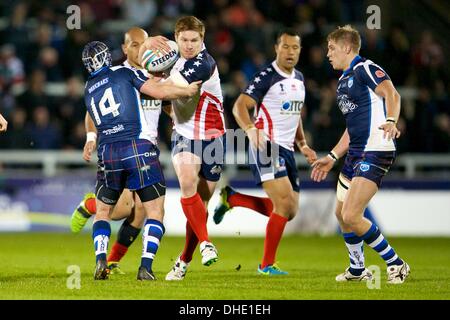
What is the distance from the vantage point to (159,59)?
32.1 ft

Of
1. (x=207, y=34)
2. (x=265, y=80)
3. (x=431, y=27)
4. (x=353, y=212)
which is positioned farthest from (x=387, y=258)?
(x=431, y=27)

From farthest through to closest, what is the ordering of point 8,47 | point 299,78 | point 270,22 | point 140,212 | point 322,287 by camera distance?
Answer: 1. point 270,22
2. point 8,47
3. point 299,78
4. point 140,212
5. point 322,287

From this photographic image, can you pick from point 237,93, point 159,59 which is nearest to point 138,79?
point 159,59

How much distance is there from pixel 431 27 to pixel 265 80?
1179cm

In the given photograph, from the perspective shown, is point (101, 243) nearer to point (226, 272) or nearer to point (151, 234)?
point (151, 234)

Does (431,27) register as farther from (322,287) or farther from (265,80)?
(322,287)

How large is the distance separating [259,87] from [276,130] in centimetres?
53

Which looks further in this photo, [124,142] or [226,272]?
[226,272]

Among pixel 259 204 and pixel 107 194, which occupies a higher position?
pixel 107 194

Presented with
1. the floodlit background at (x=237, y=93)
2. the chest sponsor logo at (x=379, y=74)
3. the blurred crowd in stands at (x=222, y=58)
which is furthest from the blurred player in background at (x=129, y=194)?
the blurred crowd in stands at (x=222, y=58)

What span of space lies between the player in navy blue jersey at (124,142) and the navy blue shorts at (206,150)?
1.59 ft

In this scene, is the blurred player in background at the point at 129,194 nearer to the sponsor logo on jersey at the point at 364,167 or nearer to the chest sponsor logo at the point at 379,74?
the sponsor logo on jersey at the point at 364,167

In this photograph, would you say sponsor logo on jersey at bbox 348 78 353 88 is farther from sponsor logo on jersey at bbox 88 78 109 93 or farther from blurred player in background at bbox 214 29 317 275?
sponsor logo on jersey at bbox 88 78 109 93

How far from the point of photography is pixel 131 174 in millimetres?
9727
